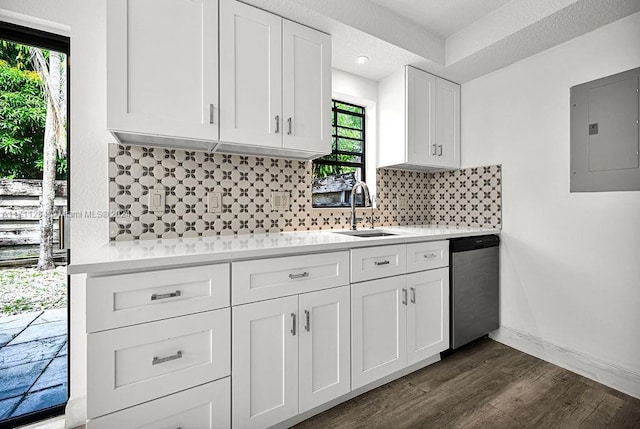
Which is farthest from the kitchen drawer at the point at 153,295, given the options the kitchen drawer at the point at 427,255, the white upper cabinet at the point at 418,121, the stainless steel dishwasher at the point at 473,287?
the white upper cabinet at the point at 418,121

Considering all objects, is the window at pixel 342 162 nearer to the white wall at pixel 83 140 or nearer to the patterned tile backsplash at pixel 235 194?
the patterned tile backsplash at pixel 235 194

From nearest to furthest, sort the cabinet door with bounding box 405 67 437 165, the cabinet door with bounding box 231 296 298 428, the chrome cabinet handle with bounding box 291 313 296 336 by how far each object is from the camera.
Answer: the cabinet door with bounding box 231 296 298 428 → the chrome cabinet handle with bounding box 291 313 296 336 → the cabinet door with bounding box 405 67 437 165

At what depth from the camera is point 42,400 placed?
1.58m

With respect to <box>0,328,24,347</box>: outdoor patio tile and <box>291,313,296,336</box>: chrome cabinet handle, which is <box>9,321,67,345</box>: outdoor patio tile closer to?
<box>0,328,24,347</box>: outdoor patio tile

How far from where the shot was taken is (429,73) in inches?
100

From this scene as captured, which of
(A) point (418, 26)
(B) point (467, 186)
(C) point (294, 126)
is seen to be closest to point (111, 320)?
(C) point (294, 126)

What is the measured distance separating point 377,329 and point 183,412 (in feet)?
3.52

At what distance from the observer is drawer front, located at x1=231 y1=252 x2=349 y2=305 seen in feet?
4.40

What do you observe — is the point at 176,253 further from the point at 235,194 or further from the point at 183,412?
the point at 235,194

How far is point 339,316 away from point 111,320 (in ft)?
3.39

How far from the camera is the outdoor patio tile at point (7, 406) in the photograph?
150cm

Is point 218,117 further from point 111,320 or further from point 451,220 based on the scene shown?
point 451,220

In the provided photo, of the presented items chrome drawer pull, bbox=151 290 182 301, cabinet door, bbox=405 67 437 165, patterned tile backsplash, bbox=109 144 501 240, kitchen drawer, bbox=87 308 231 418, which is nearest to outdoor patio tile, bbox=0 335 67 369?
patterned tile backsplash, bbox=109 144 501 240

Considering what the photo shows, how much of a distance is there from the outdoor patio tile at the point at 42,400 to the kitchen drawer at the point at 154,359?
0.85 m
